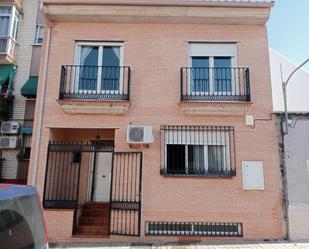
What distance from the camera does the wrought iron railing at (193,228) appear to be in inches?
302

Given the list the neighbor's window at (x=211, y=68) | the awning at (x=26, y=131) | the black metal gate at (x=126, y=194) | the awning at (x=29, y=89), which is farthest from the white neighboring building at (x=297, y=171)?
the awning at (x=26, y=131)

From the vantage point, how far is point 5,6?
11656 millimetres

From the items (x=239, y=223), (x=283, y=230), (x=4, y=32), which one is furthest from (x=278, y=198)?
(x=4, y=32)

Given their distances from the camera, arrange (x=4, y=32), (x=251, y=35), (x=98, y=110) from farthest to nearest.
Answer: (x=4, y=32)
(x=251, y=35)
(x=98, y=110)

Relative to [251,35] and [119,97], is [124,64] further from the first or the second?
[251,35]

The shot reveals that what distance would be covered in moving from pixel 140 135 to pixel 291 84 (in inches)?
288

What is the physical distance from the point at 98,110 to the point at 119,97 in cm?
81

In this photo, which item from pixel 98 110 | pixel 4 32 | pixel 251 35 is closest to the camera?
pixel 98 110

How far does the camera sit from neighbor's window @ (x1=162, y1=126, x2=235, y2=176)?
323 inches

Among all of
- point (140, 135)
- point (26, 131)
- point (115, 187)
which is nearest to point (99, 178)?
point (115, 187)

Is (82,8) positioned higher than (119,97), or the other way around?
(82,8)

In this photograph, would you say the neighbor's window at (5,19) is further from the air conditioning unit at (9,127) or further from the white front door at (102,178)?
the white front door at (102,178)

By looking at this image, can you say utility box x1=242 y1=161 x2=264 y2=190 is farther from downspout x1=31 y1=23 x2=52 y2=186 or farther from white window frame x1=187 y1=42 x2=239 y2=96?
downspout x1=31 y1=23 x2=52 y2=186

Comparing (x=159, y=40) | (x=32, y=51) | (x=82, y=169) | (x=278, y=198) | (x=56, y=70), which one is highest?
Result: (x=32, y=51)
